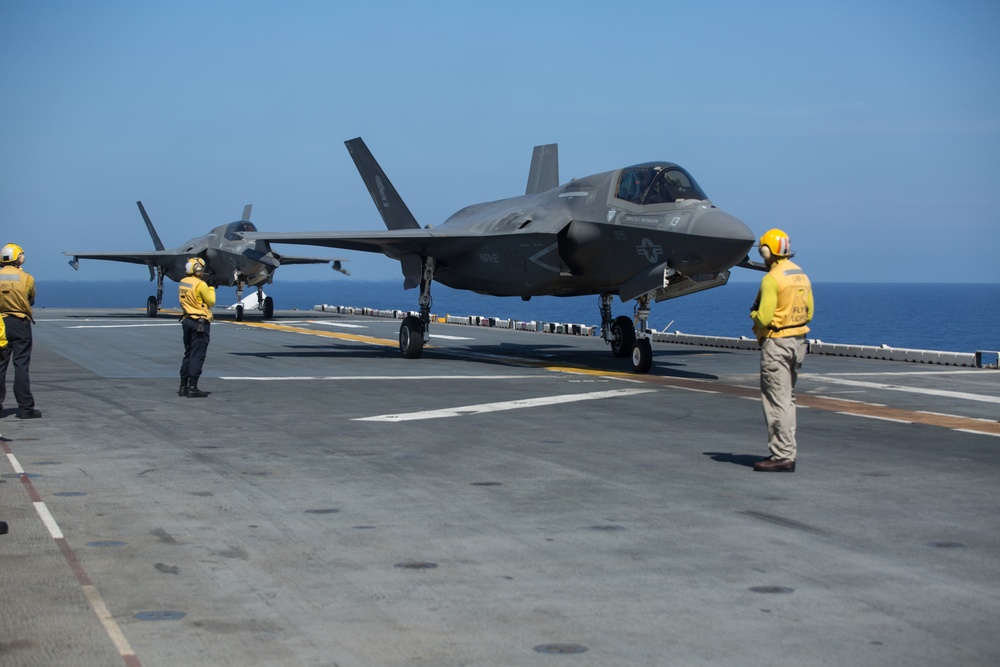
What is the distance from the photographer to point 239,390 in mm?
17781

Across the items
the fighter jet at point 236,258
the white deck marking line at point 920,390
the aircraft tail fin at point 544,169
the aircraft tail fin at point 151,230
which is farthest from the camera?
the aircraft tail fin at point 151,230

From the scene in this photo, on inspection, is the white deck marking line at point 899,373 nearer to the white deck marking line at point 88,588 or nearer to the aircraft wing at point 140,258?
the white deck marking line at point 88,588

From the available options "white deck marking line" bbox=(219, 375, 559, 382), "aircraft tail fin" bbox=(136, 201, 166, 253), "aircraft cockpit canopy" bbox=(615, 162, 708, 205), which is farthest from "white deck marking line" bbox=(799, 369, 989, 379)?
"aircraft tail fin" bbox=(136, 201, 166, 253)

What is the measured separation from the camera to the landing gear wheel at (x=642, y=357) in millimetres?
21328

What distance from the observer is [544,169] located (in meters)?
29.3

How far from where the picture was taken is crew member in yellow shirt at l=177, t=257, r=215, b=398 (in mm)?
16578

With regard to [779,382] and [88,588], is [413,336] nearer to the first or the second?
[779,382]

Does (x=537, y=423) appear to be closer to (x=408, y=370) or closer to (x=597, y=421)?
(x=597, y=421)

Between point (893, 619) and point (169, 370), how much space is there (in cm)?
1794

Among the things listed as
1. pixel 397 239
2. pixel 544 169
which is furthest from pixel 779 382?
pixel 544 169

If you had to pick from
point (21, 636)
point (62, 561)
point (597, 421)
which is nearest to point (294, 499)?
point (62, 561)

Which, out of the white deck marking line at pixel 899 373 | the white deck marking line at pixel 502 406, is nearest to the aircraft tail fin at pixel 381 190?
the white deck marking line at pixel 899 373

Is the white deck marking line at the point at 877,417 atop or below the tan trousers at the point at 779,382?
below

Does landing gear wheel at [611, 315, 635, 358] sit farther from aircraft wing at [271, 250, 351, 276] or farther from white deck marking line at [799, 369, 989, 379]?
aircraft wing at [271, 250, 351, 276]
